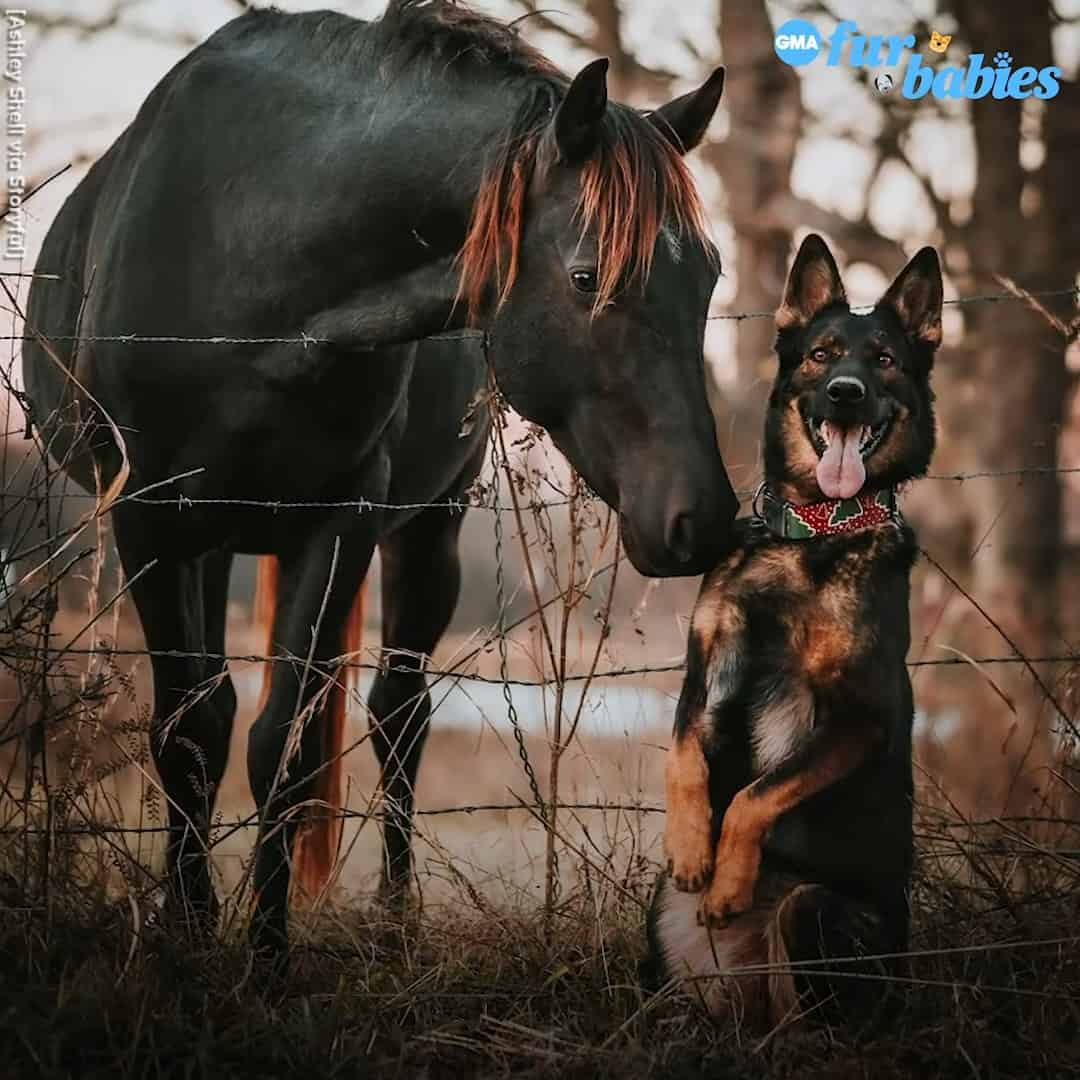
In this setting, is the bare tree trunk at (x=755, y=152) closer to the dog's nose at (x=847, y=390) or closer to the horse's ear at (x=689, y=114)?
the horse's ear at (x=689, y=114)

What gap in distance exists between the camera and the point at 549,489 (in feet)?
14.1

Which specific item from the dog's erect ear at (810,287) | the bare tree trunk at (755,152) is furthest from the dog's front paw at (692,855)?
the bare tree trunk at (755,152)

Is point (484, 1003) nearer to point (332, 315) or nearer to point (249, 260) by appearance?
point (332, 315)

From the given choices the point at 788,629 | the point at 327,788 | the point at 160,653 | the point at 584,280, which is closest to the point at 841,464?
the point at 788,629

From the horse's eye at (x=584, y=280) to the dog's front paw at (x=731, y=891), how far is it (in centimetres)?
130

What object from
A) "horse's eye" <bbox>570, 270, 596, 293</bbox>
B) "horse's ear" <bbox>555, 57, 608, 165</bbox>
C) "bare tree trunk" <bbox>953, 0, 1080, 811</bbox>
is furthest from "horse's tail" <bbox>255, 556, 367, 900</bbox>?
"bare tree trunk" <bbox>953, 0, 1080, 811</bbox>

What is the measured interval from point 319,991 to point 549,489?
1477mm

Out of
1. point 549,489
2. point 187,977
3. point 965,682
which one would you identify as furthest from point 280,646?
point 965,682

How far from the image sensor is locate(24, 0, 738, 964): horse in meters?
3.42

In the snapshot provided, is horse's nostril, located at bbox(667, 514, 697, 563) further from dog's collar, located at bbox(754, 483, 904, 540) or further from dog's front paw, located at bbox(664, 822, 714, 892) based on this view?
dog's front paw, located at bbox(664, 822, 714, 892)

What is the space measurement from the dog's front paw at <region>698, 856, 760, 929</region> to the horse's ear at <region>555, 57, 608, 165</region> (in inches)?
62.9

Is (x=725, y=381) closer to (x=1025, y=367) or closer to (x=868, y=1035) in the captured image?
(x=1025, y=367)

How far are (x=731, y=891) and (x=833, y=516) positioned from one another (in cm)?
78

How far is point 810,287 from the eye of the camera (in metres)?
3.25
